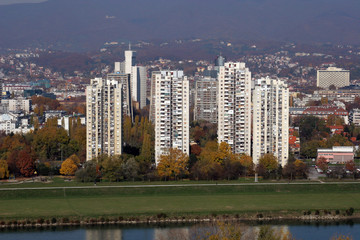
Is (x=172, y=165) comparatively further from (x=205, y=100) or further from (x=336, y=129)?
(x=205, y=100)

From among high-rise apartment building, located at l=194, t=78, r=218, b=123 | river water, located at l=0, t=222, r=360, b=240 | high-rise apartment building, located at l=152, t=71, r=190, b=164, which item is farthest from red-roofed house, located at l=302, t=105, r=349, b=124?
river water, located at l=0, t=222, r=360, b=240

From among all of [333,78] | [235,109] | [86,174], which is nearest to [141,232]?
[86,174]

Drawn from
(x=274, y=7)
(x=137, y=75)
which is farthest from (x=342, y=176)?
(x=274, y=7)

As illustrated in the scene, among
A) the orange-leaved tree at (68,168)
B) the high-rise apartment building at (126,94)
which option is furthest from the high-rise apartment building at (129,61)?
the orange-leaved tree at (68,168)

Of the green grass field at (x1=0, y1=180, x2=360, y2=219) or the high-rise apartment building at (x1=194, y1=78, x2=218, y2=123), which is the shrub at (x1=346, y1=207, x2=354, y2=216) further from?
the high-rise apartment building at (x1=194, y1=78, x2=218, y2=123)

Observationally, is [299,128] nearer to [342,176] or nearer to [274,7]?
[342,176]
